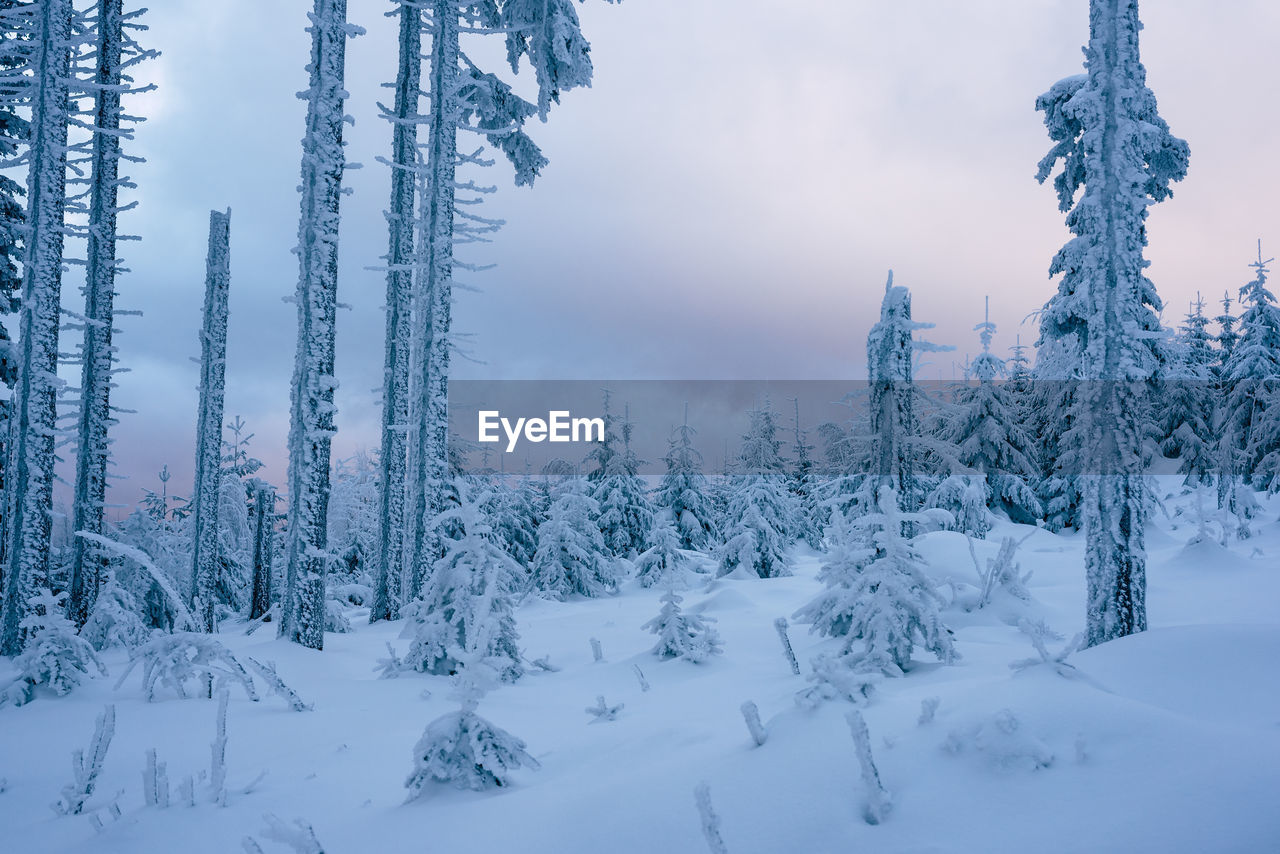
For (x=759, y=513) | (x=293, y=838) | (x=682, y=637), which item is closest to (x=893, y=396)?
(x=682, y=637)

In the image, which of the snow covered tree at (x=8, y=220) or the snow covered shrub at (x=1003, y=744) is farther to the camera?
the snow covered tree at (x=8, y=220)

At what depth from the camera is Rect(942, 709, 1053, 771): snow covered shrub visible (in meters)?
3.99

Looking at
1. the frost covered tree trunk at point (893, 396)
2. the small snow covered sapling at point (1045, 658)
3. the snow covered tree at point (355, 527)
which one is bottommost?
the snow covered tree at point (355, 527)

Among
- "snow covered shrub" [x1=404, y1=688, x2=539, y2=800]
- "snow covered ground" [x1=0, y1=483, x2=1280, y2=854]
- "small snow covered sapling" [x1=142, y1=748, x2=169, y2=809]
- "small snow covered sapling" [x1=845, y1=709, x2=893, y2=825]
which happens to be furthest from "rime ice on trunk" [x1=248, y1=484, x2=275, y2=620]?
"small snow covered sapling" [x1=845, y1=709, x2=893, y2=825]

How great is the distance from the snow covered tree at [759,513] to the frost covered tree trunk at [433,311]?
12.0 metres

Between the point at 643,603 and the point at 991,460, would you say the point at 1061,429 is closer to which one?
the point at 991,460

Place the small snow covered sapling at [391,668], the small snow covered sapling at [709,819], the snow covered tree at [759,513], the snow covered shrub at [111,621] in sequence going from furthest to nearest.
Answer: the snow covered tree at [759,513] < the snow covered shrub at [111,621] < the small snow covered sapling at [391,668] < the small snow covered sapling at [709,819]

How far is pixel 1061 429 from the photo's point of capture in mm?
30578

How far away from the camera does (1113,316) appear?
8430 millimetres

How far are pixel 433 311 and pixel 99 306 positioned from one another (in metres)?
7.00

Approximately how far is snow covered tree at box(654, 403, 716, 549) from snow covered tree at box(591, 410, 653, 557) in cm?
151

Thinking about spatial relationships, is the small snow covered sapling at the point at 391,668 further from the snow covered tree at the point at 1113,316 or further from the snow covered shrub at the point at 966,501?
the snow covered shrub at the point at 966,501

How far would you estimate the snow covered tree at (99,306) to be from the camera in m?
13.8

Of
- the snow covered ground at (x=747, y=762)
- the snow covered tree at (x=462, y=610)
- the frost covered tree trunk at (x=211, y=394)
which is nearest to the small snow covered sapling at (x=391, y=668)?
the snow covered tree at (x=462, y=610)
